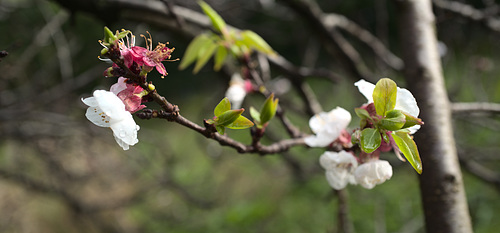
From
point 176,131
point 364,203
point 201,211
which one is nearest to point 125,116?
point 364,203

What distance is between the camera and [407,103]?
1.13 ft

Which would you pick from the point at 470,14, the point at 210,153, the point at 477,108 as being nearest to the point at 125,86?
the point at 477,108

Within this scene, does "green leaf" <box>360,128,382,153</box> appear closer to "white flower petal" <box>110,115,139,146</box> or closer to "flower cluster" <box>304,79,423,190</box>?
"flower cluster" <box>304,79,423,190</box>

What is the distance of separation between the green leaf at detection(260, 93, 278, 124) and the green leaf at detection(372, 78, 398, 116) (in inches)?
4.1

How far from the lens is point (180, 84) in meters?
3.65

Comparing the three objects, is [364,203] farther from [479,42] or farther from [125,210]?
[125,210]

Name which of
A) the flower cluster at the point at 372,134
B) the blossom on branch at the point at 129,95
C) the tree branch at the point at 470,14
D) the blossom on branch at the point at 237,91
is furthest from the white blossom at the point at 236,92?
the tree branch at the point at 470,14

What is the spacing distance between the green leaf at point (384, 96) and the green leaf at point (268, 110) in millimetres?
105

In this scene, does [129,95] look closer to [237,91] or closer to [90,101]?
[90,101]

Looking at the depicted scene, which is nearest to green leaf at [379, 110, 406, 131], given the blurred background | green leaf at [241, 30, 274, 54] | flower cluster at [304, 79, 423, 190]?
flower cluster at [304, 79, 423, 190]

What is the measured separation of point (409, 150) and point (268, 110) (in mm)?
148

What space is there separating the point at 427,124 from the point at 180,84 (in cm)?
329

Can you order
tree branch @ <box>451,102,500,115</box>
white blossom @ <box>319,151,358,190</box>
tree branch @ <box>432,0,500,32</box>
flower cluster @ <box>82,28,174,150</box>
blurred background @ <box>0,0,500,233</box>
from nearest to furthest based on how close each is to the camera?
flower cluster @ <box>82,28,174,150</box> < white blossom @ <box>319,151,358,190</box> < tree branch @ <box>451,102,500,115</box> < tree branch @ <box>432,0,500,32</box> < blurred background @ <box>0,0,500,233</box>

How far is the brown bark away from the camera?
0.46 m
